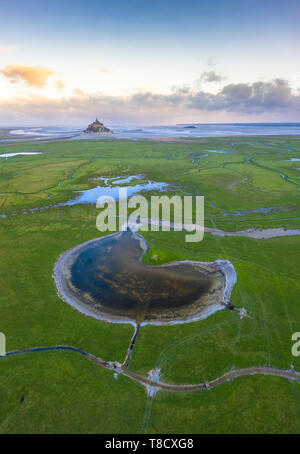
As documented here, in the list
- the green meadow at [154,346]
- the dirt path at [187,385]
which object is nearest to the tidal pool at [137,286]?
the green meadow at [154,346]

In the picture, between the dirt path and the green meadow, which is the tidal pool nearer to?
the green meadow

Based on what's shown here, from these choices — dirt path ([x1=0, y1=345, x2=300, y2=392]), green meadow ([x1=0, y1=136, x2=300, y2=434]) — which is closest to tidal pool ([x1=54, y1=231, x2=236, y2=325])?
green meadow ([x1=0, y1=136, x2=300, y2=434])

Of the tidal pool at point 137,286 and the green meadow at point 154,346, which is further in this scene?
the tidal pool at point 137,286

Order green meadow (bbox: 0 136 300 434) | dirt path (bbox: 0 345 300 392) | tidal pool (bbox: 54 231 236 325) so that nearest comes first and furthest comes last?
green meadow (bbox: 0 136 300 434)
dirt path (bbox: 0 345 300 392)
tidal pool (bbox: 54 231 236 325)

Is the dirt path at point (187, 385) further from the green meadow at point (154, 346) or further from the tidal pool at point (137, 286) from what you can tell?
the tidal pool at point (137, 286)

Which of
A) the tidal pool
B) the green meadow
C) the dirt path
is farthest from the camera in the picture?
the tidal pool

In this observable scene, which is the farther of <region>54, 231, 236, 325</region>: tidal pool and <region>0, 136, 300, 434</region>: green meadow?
<region>54, 231, 236, 325</region>: tidal pool

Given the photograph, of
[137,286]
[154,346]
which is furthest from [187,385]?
[137,286]

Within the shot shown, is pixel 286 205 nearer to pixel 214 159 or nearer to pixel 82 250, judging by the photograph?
pixel 82 250
